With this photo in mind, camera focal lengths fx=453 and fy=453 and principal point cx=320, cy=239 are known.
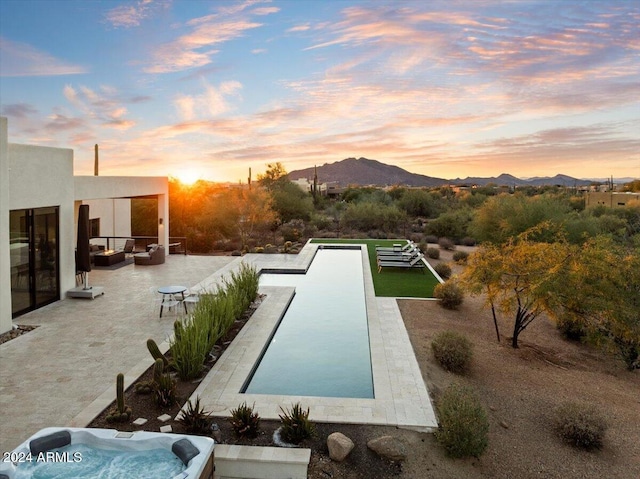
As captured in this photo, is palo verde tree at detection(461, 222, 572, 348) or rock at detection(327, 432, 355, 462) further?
palo verde tree at detection(461, 222, 572, 348)

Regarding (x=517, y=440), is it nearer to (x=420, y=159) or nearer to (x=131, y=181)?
(x=131, y=181)

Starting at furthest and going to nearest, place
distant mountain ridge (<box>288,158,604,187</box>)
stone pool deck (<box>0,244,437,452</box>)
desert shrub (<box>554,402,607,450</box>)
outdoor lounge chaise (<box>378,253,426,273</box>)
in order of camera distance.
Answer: distant mountain ridge (<box>288,158,604,187</box>) → outdoor lounge chaise (<box>378,253,426,273</box>) → stone pool deck (<box>0,244,437,452</box>) → desert shrub (<box>554,402,607,450</box>)

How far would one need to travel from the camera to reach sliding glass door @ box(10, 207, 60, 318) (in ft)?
32.5

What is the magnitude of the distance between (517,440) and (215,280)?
1014cm

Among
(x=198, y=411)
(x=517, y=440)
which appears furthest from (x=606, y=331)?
(x=198, y=411)

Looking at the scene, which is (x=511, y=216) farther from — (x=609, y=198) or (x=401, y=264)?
(x=609, y=198)

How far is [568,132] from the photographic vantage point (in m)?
23.2

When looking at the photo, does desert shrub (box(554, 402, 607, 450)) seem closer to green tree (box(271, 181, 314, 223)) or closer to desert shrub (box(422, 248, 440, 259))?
desert shrub (box(422, 248, 440, 259))

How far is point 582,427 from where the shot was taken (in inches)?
214

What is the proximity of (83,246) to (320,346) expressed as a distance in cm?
683

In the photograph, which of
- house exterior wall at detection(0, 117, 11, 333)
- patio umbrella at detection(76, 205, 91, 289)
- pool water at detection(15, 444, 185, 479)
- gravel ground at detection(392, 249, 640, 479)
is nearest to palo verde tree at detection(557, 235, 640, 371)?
gravel ground at detection(392, 249, 640, 479)

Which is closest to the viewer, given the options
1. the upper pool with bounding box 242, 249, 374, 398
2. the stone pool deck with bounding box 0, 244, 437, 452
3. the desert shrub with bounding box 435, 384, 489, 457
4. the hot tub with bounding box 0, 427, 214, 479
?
the hot tub with bounding box 0, 427, 214, 479

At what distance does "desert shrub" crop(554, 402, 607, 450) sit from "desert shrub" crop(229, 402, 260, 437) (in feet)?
12.3

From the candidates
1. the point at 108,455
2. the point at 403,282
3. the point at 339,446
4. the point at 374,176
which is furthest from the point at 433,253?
the point at 374,176
